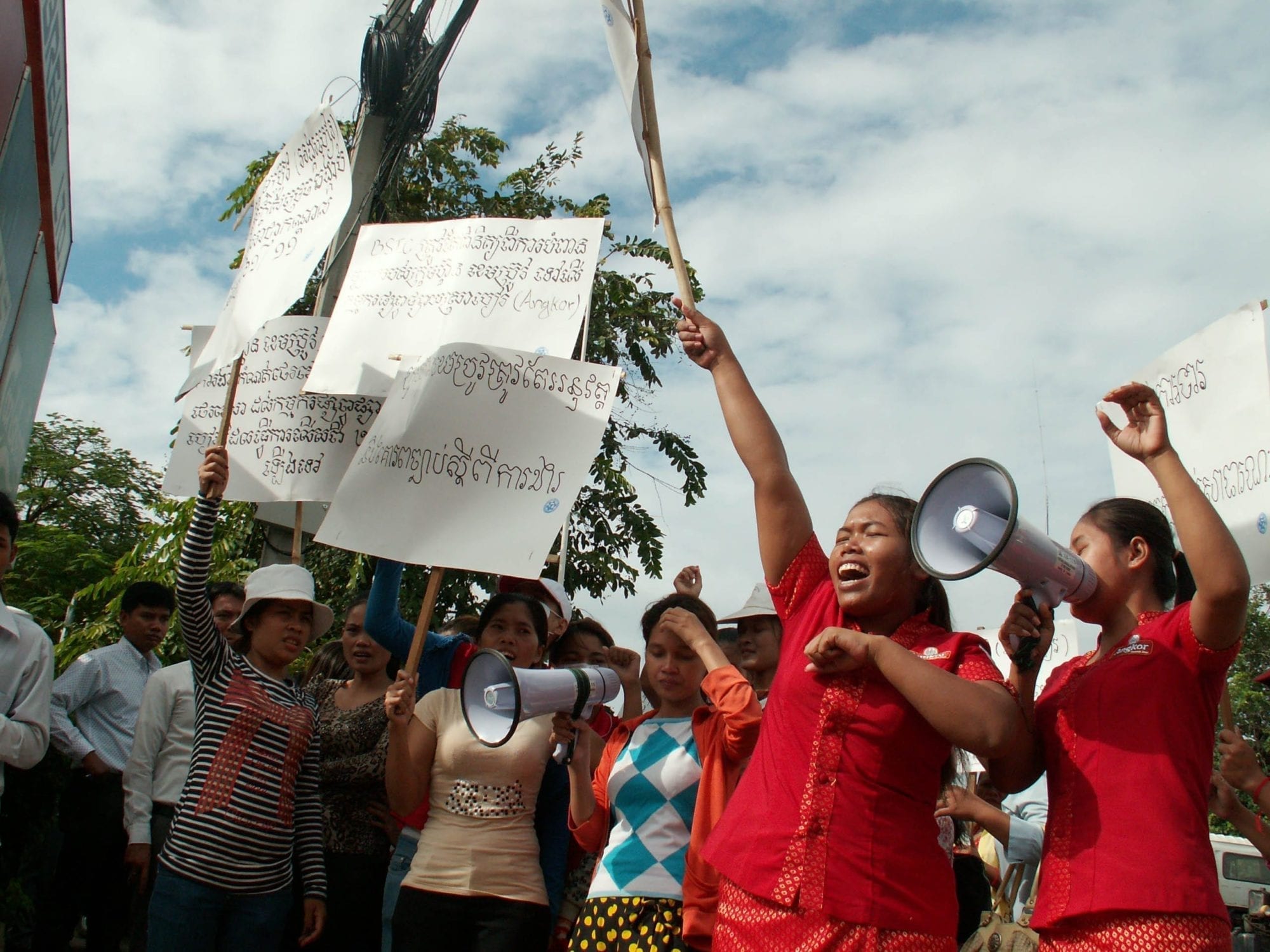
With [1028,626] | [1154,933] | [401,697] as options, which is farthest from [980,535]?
[401,697]

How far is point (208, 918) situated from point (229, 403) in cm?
171

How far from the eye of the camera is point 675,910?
2670mm

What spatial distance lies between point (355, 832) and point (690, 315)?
2.29 metres

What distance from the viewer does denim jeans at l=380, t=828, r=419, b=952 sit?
11.3 feet

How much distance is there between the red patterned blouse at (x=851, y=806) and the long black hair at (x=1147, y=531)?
0.50 m

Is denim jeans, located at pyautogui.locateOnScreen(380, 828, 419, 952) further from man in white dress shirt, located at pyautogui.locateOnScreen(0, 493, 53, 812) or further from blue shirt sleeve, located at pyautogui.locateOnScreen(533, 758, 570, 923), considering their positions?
man in white dress shirt, located at pyautogui.locateOnScreen(0, 493, 53, 812)

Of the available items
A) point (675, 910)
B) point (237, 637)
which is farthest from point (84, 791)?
point (675, 910)

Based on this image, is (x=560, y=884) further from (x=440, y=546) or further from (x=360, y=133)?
(x=360, y=133)

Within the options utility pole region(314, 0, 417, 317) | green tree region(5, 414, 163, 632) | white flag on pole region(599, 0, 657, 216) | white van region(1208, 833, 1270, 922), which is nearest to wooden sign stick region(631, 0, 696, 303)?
white flag on pole region(599, 0, 657, 216)

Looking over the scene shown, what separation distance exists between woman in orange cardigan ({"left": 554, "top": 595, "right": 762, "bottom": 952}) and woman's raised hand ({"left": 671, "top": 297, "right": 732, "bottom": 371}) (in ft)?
1.88

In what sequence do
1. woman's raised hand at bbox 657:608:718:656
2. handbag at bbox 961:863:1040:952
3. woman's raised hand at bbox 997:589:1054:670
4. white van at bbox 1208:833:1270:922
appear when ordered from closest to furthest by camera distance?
woman's raised hand at bbox 997:589:1054:670, woman's raised hand at bbox 657:608:718:656, handbag at bbox 961:863:1040:952, white van at bbox 1208:833:1270:922

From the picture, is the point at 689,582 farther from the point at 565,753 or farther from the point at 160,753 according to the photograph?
the point at 160,753

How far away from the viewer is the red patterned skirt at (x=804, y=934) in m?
1.83

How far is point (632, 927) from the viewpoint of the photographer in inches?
104
